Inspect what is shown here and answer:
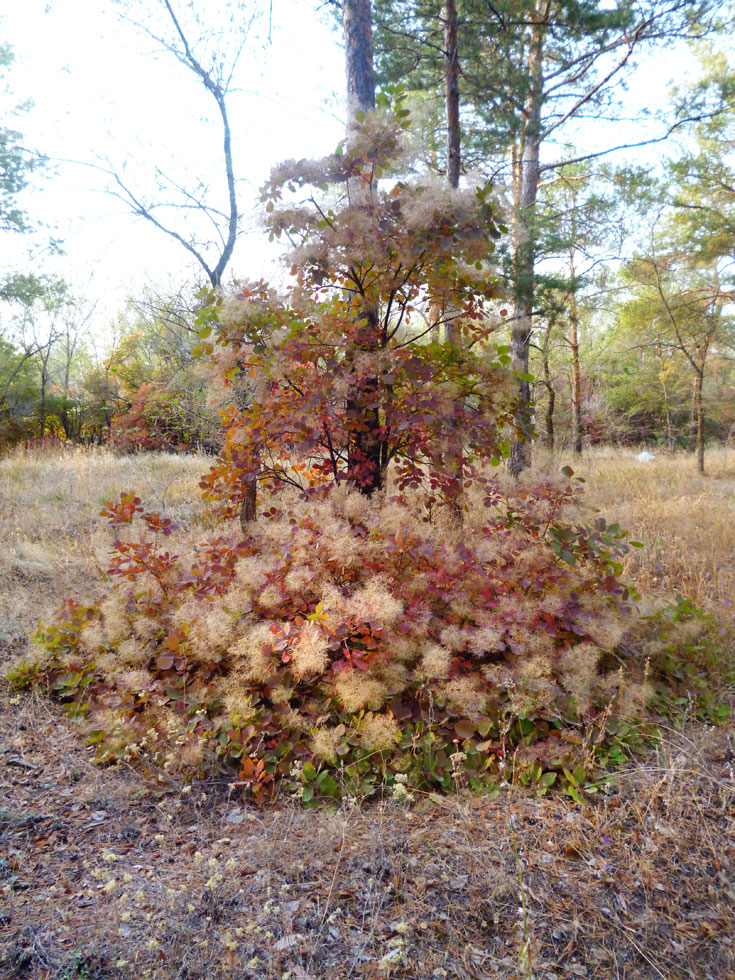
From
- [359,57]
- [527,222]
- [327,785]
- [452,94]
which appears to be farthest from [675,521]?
[359,57]

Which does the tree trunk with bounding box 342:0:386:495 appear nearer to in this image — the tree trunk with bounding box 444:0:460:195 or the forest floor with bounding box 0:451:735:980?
the tree trunk with bounding box 444:0:460:195

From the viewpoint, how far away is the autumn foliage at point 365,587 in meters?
2.54

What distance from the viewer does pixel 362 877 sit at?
6.61 ft

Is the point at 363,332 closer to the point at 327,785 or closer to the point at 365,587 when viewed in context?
the point at 365,587

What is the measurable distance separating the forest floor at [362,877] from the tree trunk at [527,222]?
3694mm

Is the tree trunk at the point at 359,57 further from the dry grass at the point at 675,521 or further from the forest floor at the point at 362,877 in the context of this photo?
the forest floor at the point at 362,877

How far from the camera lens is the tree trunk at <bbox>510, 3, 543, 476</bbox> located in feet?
21.0

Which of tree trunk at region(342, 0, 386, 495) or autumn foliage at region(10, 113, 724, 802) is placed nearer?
autumn foliage at region(10, 113, 724, 802)

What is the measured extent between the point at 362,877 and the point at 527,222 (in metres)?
6.74

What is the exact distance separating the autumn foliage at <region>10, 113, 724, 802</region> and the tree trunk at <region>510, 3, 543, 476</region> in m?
2.48

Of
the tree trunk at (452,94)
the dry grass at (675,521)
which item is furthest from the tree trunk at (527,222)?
the dry grass at (675,521)

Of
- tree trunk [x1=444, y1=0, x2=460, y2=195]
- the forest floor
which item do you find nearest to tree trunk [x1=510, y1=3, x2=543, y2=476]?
tree trunk [x1=444, y1=0, x2=460, y2=195]

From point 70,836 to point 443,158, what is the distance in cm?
→ 785

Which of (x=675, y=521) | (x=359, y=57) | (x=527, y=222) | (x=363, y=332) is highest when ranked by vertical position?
(x=359, y=57)
